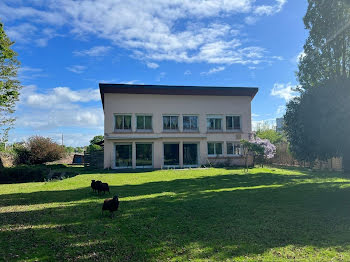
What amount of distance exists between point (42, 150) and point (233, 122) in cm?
2214

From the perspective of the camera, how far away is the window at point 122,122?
26619 mm

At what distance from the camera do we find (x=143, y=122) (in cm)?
2717

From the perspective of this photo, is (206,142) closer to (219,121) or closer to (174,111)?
(219,121)

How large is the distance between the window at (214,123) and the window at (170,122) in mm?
3821

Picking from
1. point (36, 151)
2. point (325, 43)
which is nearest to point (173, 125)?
point (36, 151)

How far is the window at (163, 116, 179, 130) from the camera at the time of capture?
27547 mm

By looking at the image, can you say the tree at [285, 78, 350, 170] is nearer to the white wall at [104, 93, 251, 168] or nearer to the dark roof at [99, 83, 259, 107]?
the white wall at [104, 93, 251, 168]

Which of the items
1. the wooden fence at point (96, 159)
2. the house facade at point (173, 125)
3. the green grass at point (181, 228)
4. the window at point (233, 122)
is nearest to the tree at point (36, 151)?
the wooden fence at point (96, 159)

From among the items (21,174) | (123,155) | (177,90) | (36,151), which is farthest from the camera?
(177,90)

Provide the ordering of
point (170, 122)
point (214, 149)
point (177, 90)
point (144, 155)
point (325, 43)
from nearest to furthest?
point (325, 43), point (144, 155), point (177, 90), point (170, 122), point (214, 149)

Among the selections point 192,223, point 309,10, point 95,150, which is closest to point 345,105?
point 192,223

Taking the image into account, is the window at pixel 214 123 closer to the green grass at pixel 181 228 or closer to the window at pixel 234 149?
the window at pixel 234 149

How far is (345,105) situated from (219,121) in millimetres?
18199

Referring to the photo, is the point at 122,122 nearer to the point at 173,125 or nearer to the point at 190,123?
the point at 173,125
